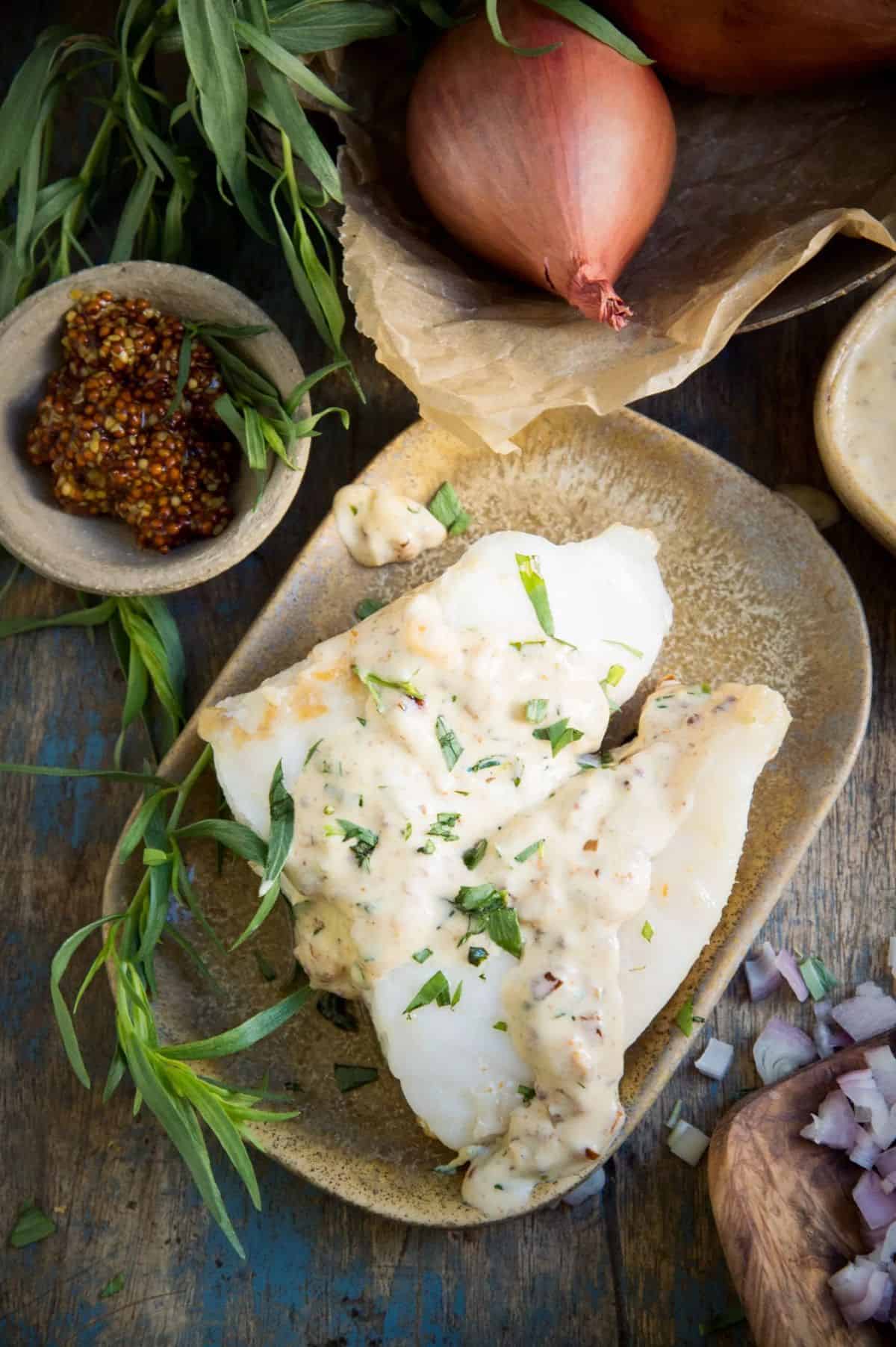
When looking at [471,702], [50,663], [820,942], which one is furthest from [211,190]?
[820,942]

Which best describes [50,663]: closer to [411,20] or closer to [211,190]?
[211,190]

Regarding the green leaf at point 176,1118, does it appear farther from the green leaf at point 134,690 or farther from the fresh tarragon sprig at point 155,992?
the green leaf at point 134,690

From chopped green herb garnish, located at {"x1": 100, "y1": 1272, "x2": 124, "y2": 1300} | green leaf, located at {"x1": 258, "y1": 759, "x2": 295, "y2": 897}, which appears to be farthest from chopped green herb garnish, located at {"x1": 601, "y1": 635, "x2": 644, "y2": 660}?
chopped green herb garnish, located at {"x1": 100, "y1": 1272, "x2": 124, "y2": 1300}

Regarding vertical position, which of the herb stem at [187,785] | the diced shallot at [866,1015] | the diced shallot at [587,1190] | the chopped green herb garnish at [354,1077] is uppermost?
the herb stem at [187,785]

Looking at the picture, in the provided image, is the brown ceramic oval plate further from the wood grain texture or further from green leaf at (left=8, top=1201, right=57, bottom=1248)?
green leaf at (left=8, top=1201, right=57, bottom=1248)

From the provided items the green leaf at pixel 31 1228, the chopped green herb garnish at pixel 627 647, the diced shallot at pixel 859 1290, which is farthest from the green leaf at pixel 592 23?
the green leaf at pixel 31 1228

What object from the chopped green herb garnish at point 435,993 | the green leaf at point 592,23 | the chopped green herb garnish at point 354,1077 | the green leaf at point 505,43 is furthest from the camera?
the chopped green herb garnish at point 354,1077

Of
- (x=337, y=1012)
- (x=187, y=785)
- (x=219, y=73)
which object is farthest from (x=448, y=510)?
(x=337, y=1012)
